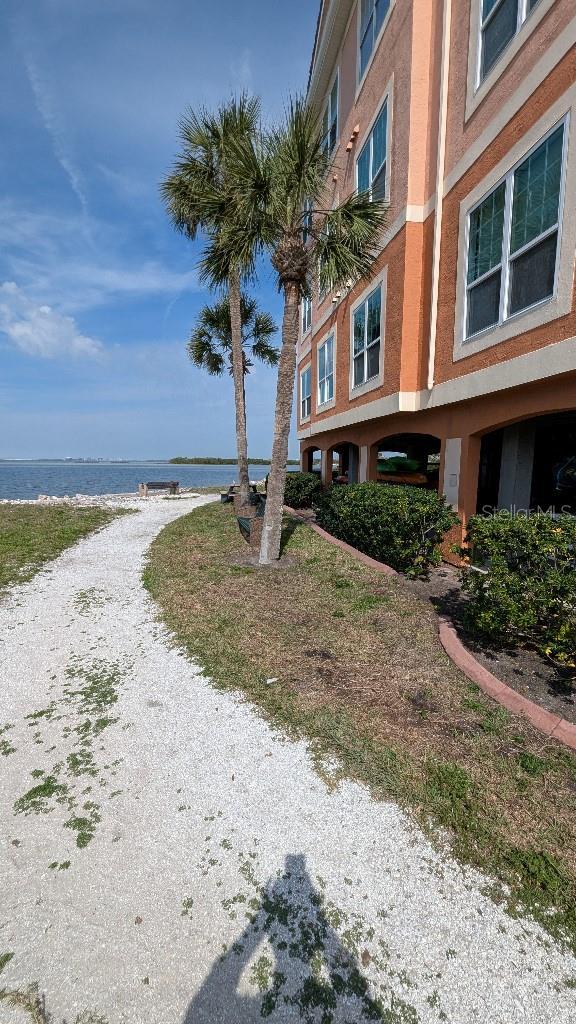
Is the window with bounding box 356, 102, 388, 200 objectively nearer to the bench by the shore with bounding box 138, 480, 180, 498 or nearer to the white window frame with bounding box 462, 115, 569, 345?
the white window frame with bounding box 462, 115, 569, 345

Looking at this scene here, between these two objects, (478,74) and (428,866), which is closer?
(428,866)

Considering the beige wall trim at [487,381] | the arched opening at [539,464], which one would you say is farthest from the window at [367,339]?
the arched opening at [539,464]

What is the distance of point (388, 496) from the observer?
723cm

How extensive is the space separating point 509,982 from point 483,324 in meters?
7.20

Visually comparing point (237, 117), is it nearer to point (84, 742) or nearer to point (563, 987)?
point (84, 742)

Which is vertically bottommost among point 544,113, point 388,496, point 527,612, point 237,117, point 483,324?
point 527,612

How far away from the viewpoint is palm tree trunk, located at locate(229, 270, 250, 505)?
12.1 m

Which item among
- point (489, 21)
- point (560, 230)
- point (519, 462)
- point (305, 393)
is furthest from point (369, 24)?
point (519, 462)

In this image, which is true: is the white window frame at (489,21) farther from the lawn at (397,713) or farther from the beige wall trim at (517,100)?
the lawn at (397,713)

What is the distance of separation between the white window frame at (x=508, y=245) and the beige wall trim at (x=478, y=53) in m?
0.83

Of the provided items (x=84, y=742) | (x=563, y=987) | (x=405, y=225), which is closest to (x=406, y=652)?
(x=563, y=987)

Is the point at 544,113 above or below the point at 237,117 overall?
below

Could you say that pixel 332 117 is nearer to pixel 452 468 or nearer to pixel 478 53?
pixel 478 53

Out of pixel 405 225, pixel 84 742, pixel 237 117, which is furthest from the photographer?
pixel 237 117
